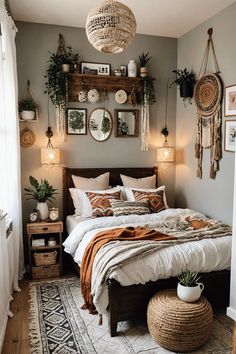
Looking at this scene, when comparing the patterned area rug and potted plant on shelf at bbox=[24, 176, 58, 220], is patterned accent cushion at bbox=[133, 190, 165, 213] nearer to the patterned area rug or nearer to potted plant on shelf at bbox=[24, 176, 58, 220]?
potted plant on shelf at bbox=[24, 176, 58, 220]

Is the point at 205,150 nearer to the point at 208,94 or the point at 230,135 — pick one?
the point at 230,135

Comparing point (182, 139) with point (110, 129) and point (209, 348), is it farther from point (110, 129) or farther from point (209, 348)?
point (209, 348)

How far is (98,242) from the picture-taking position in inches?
118

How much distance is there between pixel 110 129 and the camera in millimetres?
4602

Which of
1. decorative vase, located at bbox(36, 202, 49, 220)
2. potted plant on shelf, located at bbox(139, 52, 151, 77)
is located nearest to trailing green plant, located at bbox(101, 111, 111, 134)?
potted plant on shelf, located at bbox(139, 52, 151, 77)

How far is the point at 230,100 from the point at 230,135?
1.30ft

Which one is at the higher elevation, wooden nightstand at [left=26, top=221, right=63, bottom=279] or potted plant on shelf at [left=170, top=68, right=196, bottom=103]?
potted plant on shelf at [left=170, top=68, right=196, bottom=103]

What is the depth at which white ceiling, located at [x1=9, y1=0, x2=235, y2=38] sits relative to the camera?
358 cm

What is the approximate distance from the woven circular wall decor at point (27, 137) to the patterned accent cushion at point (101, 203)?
102 centimetres

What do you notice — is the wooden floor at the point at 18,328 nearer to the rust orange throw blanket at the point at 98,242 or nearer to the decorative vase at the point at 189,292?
the rust orange throw blanket at the point at 98,242

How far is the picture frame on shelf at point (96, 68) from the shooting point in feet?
14.4

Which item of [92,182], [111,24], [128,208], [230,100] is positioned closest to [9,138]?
[92,182]

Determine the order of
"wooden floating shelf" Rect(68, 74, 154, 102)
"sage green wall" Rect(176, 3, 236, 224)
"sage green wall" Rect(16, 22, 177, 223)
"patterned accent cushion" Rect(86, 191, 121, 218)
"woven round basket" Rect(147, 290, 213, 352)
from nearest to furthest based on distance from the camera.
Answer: "woven round basket" Rect(147, 290, 213, 352)
"sage green wall" Rect(176, 3, 236, 224)
"patterned accent cushion" Rect(86, 191, 121, 218)
"sage green wall" Rect(16, 22, 177, 223)
"wooden floating shelf" Rect(68, 74, 154, 102)

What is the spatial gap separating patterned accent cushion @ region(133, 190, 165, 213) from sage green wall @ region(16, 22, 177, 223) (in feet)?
2.14
